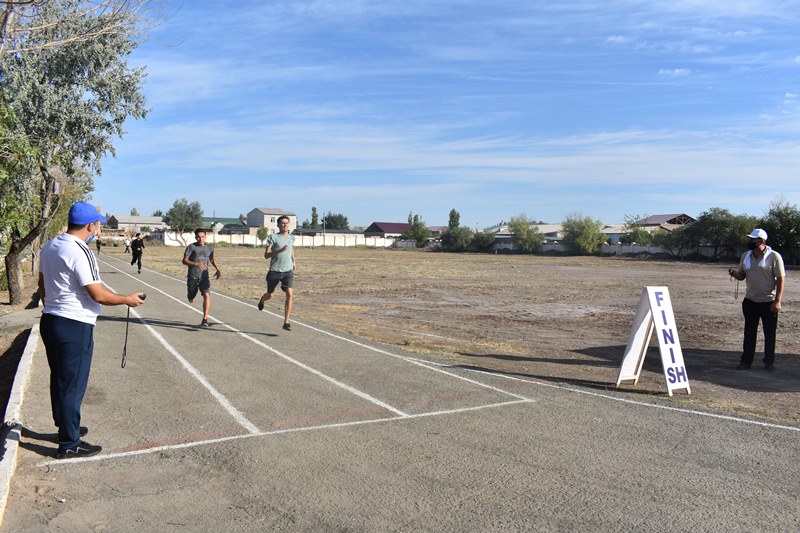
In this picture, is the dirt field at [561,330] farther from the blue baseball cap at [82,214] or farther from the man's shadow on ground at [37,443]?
the blue baseball cap at [82,214]

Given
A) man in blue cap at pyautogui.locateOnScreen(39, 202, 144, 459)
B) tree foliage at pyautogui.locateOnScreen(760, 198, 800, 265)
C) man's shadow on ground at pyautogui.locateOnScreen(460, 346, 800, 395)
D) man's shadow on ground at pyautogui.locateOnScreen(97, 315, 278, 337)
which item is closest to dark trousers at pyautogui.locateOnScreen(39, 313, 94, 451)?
man in blue cap at pyautogui.locateOnScreen(39, 202, 144, 459)

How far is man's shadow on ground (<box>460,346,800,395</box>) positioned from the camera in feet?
29.3

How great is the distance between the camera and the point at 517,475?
5008 millimetres

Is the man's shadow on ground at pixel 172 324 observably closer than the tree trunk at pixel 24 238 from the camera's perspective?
Yes

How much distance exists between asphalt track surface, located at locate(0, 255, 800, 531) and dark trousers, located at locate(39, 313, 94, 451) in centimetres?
30

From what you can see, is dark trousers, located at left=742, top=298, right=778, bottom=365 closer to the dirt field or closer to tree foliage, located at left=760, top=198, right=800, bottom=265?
the dirt field

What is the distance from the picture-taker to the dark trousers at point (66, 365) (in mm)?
4988

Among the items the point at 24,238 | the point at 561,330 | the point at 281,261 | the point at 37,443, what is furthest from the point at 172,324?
the point at 561,330

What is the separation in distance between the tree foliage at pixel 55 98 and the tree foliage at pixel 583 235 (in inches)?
3413

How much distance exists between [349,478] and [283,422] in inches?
66.7

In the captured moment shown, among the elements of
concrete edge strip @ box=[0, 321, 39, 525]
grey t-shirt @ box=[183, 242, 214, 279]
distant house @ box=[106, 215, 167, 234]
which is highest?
distant house @ box=[106, 215, 167, 234]

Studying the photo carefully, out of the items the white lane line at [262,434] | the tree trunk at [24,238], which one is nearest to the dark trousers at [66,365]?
the white lane line at [262,434]

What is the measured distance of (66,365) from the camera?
502 cm

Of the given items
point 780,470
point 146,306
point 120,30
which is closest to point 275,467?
point 780,470
